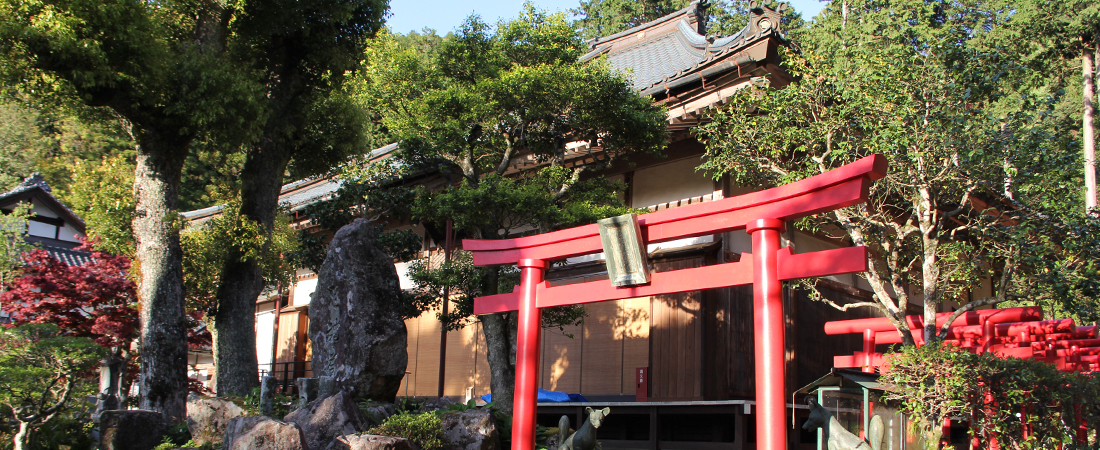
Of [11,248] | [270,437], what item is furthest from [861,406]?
[11,248]

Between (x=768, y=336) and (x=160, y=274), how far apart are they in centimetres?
799

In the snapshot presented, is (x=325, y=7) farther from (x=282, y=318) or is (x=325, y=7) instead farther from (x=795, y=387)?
(x=282, y=318)

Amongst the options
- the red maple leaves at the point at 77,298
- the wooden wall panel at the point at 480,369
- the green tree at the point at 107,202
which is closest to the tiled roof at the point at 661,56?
the wooden wall panel at the point at 480,369

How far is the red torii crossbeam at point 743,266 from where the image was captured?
5.90 meters

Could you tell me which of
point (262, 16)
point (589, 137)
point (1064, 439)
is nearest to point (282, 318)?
point (262, 16)

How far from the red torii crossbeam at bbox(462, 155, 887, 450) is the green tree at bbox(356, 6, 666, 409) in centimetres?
214

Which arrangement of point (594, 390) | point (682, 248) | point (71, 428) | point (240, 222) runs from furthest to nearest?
point (594, 390) < point (682, 248) < point (240, 222) < point (71, 428)

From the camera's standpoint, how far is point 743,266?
659 centimetres

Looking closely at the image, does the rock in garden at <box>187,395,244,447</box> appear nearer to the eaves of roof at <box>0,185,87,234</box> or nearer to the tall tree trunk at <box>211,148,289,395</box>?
the tall tree trunk at <box>211,148,289,395</box>

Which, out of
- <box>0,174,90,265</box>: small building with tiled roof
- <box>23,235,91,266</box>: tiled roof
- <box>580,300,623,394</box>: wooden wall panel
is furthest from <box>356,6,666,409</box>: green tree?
<box>0,174,90,265</box>: small building with tiled roof

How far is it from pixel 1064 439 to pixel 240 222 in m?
10.7

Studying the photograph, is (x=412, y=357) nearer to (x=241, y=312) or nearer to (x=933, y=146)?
(x=241, y=312)

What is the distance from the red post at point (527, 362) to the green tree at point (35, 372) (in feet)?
18.2

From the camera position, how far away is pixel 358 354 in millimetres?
8992
